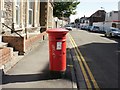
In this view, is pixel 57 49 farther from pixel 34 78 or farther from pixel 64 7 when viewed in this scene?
pixel 64 7

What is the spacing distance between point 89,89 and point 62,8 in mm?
61057

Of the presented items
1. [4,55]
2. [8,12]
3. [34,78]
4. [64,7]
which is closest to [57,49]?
[34,78]

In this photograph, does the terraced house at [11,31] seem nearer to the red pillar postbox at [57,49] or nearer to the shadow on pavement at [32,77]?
the shadow on pavement at [32,77]

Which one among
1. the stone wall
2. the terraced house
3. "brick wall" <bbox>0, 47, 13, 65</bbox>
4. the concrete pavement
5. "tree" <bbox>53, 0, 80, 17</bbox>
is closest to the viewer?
the concrete pavement

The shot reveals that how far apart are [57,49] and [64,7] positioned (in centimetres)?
6075

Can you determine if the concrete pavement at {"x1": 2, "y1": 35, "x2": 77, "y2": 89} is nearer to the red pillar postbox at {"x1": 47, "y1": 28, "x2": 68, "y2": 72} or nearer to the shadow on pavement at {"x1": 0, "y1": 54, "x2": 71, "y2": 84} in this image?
the shadow on pavement at {"x1": 0, "y1": 54, "x2": 71, "y2": 84}

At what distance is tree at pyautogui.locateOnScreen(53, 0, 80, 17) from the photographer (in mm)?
68125

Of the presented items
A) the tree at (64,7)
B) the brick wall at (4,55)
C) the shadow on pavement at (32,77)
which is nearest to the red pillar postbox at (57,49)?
the shadow on pavement at (32,77)

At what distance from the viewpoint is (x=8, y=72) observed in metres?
9.26

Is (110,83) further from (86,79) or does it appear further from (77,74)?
(77,74)

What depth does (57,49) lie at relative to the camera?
8.77 meters

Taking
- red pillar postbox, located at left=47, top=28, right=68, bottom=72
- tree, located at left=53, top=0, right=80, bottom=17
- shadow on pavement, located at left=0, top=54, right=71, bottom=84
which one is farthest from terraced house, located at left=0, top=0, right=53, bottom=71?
tree, located at left=53, top=0, right=80, bottom=17

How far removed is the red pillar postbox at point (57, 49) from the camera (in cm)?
872

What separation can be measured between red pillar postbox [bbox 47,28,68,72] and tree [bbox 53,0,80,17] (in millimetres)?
59508
